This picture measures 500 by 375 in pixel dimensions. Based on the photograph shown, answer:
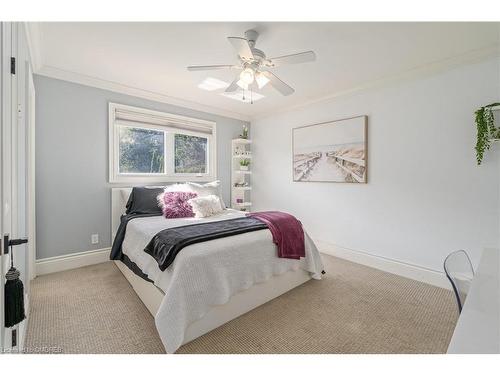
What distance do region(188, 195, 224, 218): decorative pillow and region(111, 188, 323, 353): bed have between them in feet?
1.40

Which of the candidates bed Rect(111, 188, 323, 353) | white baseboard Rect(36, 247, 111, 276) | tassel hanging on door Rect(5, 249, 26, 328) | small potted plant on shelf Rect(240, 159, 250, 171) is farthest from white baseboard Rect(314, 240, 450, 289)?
tassel hanging on door Rect(5, 249, 26, 328)

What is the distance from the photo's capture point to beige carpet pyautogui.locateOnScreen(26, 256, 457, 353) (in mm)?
1671

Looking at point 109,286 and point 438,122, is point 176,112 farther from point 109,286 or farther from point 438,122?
point 438,122

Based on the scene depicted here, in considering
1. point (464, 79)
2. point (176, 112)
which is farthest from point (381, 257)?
point (176, 112)

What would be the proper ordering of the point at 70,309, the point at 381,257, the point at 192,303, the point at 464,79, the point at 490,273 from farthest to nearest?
the point at 381,257, the point at 464,79, the point at 70,309, the point at 192,303, the point at 490,273

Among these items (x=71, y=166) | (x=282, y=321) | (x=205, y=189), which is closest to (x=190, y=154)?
(x=205, y=189)

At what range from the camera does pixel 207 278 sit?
178cm

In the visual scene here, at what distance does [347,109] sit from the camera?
3395 mm

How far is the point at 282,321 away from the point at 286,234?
0.79 meters

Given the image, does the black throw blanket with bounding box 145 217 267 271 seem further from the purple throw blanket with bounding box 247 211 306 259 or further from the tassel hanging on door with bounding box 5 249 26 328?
the tassel hanging on door with bounding box 5 249 26 328

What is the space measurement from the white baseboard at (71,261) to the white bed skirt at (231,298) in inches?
31.1

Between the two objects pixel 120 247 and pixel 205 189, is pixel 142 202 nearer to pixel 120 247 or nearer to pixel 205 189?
pixel 120 247
